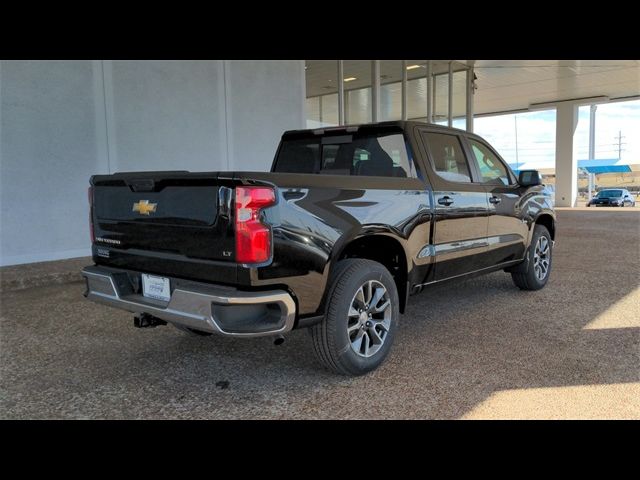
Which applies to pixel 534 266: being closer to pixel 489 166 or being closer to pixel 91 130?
pixel 489 166

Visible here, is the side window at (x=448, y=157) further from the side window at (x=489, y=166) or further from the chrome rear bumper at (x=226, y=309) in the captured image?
the chrome rear bumper at (x=226, y=309)

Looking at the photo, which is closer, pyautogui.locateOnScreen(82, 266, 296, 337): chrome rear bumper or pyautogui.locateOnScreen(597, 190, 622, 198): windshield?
pyautogui.locateOnScreen(82, 266, 296, 337): chrome rear bumper

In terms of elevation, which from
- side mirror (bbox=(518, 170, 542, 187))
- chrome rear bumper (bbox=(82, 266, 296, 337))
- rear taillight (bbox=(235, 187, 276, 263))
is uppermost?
side mirror (bbox=(518, 170, 542, 187))

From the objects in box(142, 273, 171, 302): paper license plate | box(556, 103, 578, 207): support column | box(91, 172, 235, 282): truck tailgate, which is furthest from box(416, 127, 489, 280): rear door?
box(556, 103, 578, 207): support column

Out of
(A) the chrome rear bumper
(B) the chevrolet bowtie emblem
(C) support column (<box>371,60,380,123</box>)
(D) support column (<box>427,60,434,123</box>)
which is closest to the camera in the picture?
(A) the chrome rear bumper

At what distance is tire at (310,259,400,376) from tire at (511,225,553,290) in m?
2.68

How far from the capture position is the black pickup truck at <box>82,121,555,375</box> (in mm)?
2844

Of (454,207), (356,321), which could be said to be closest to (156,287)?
(356,321)

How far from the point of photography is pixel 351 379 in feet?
11.4

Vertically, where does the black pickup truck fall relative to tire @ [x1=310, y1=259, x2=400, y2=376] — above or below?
above

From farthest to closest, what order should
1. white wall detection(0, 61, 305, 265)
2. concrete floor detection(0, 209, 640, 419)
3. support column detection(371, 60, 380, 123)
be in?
support column detection(371, 60, 380, 123)
white wall detection(0, 61, 305, 265)
concrete floor detection(0, 209, 640, 419)

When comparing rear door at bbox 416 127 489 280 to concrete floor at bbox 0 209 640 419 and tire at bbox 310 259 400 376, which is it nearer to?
concrete floor at bbox 0 209 640 419
